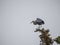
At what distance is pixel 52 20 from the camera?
1.74 m

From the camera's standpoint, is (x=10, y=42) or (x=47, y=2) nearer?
(x=10, y=42)

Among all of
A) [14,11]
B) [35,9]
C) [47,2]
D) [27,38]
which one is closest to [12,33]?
[27,38]

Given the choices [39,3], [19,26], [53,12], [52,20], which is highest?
[39,3]

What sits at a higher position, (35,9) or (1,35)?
(35,9)

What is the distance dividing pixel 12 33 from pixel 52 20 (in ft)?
2.33

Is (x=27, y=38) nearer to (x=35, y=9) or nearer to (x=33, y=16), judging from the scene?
(x=33, y=16)

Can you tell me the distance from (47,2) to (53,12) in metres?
0.20

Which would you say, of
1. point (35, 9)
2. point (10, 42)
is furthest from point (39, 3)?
point (10, 42)

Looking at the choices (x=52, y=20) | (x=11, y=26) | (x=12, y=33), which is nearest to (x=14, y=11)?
(x=11, y=26)

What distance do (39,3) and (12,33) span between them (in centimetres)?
68

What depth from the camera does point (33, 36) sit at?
1.68 m

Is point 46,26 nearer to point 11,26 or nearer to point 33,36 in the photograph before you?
point 33,36

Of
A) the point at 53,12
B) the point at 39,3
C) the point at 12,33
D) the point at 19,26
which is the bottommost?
the point at 12,33

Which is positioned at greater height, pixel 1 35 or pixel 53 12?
pixel 53 12
